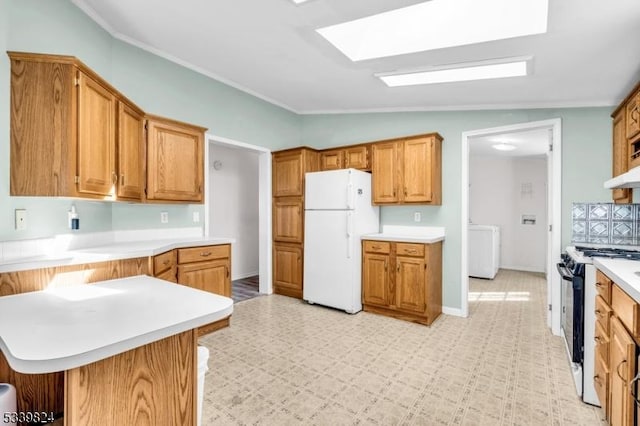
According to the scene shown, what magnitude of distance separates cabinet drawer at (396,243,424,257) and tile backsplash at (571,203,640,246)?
1.47 meters

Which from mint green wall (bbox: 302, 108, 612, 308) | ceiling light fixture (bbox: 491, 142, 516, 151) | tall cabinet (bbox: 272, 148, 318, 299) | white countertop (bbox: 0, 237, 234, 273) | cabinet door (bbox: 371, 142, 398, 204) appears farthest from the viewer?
ceiling light fixture (bbox: 491, 142, 516, 151)

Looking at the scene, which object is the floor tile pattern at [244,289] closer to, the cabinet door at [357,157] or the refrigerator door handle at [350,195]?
the refrigerator door handle at [350,195]

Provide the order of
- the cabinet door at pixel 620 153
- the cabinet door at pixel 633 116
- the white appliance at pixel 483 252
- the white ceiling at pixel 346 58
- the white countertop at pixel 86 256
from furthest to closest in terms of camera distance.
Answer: the white appliance at pixel 483 252, the cabinet door at pixel 620 153, the cabinet door at pixel 633 116, the white ceiling at pixel 346 58, the white countertop at pixel 86 256

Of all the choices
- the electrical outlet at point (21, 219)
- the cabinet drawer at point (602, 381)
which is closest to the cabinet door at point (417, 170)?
the cabinet drawer at point (602, 381)

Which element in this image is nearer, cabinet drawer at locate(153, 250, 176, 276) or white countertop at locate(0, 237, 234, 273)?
white countertop at locate(0, 237, 234, 273)

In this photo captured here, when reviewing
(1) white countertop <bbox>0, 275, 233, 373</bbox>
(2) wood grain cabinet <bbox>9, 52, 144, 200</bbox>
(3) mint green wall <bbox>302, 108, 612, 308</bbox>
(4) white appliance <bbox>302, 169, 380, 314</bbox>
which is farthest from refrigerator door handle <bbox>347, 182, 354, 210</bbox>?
(2) wood grain cabinet <bbox>9, 52, 144, 200</bbox>

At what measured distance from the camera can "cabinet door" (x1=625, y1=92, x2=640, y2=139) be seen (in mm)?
2277

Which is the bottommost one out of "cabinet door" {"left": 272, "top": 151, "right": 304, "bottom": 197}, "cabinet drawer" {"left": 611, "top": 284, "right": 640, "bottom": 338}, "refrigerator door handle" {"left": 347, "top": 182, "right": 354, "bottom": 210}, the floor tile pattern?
the floor tile pattern

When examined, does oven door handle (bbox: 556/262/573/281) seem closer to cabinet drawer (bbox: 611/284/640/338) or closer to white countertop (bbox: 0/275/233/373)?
cabinet drawer (bbox: 611/284/640/338)

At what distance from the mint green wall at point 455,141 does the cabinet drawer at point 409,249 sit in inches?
22.8

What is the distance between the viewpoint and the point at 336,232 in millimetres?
3898

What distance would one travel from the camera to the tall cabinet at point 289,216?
14.3 ft

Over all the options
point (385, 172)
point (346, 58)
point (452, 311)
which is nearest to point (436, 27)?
point (346, 58)

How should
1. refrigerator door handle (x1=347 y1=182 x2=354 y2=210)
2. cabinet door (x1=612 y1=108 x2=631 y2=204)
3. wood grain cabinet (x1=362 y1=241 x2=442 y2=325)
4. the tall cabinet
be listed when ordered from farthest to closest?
the tall cabinet
refrigerator door handle (x1=347 y1=182 x2=354 y2=210)
wood grain cabinet (x1=362 y1=241 x2=442 y2=325)
cabinet door (x1=612 y1=108 x2=631 y2=204)
